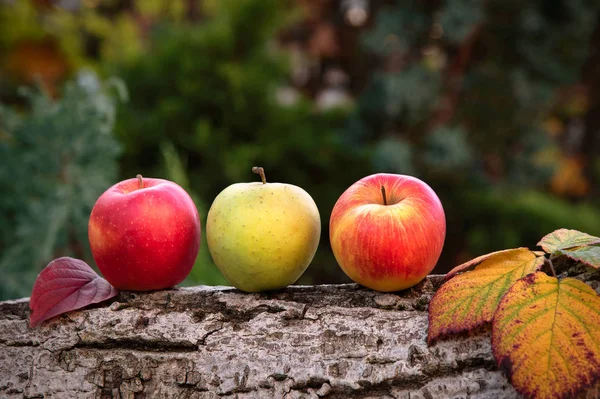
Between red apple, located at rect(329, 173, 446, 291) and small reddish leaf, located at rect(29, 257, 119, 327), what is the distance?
421 mm

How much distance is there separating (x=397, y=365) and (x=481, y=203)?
2.18m

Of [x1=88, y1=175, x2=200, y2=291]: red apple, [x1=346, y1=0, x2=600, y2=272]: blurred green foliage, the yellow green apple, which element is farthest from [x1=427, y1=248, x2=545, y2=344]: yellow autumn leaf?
[x1=346, y1=0, x2=600, y2=272]: blurred green foliage

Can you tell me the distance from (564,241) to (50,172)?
1551mm

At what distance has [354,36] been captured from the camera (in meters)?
4.29

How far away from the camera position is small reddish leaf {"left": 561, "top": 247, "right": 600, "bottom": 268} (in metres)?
0.72

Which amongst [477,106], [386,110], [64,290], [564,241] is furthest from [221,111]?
[564,241]

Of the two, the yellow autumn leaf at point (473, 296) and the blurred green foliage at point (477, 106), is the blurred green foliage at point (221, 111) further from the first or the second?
the yellow autumn leaf at point (473, 296)

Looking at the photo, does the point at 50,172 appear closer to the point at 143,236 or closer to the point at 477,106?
the point at 143,236

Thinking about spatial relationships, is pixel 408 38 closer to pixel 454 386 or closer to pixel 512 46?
pixel 512 46

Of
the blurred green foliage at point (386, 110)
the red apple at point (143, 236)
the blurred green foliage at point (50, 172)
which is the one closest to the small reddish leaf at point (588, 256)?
the red apple at point (143, 236)

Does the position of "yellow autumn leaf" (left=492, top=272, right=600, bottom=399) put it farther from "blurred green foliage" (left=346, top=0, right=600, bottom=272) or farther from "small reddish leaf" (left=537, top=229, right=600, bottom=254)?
"blurred green foliage" (left=346, top=0, right=600, bottom=272)

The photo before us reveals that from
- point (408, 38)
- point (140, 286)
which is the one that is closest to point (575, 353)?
point (140, 286)

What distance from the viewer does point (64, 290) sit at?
959mm

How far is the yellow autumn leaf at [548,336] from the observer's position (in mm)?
651
